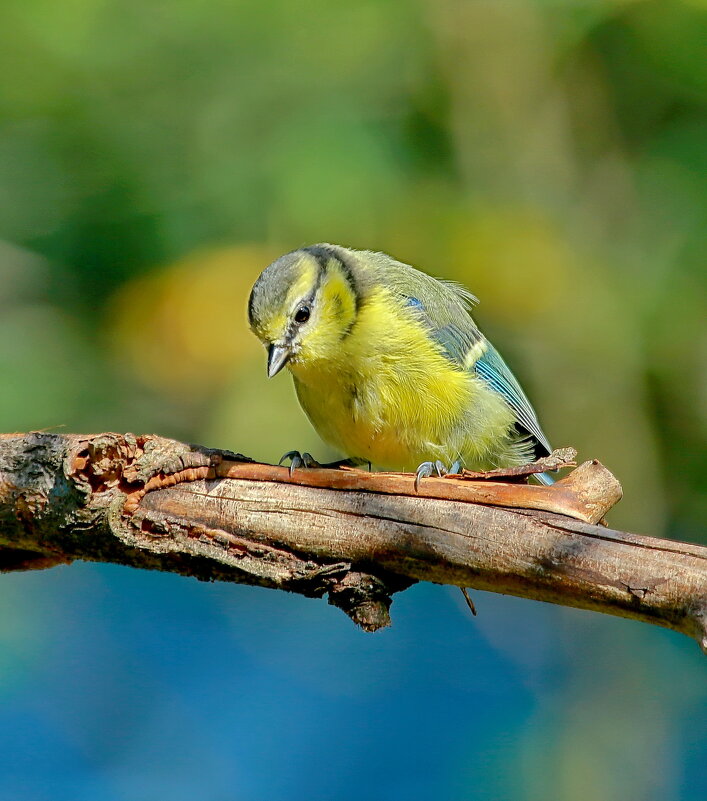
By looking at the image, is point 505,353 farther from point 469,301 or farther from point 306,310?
point 306,310

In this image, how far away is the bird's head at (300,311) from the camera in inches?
116

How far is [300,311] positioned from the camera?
300cm

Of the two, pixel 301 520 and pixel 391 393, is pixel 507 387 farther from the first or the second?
pixel 301 520

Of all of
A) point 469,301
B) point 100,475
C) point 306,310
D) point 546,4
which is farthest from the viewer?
point 546,4

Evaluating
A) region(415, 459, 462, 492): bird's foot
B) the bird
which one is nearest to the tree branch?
region(415, 459, 462, 492): bird's foot

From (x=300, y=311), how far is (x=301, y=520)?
2.87 ft

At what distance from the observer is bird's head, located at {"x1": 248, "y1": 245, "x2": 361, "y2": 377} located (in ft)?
9.68

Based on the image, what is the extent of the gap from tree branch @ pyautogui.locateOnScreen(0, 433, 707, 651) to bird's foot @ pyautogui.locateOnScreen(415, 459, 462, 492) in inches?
1.3

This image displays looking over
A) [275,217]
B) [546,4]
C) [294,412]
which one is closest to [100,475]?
[294,412]

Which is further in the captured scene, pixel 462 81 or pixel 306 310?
pixel 462 81

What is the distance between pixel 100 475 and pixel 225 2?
2816 mm

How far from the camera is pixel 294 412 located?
414cm

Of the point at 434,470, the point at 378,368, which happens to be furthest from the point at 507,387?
the point at 378,368

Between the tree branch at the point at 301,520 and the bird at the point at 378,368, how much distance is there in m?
0.49
